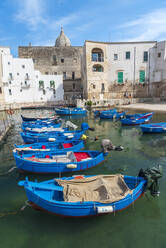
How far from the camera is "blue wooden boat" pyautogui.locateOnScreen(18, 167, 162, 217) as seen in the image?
239 inches

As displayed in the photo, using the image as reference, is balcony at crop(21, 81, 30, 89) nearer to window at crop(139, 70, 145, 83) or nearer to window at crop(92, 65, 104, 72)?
window at crop(92, 65, 104, 72)

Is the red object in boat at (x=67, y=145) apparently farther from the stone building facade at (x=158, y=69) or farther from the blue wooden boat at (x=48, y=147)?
the stone building facade at (x=158, y=69)

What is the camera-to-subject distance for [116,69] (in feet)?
144

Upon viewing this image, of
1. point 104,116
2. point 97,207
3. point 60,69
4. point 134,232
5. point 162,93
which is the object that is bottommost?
A: point 134,232

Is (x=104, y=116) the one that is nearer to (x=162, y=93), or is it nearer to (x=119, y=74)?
(x=119, y=74)

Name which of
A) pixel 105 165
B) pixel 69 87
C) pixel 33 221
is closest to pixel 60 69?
pixel 69 87

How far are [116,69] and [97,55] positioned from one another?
663cm

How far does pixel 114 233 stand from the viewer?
596 cm

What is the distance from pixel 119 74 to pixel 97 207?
43.1 metres

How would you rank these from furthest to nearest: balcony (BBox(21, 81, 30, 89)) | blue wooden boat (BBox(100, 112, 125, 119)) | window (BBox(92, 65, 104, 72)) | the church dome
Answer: the church dome → balcony (BBox(21, 81, 30, 89)) → window (BBox(92, 65, 104, 72)) → blue wooden boat (BBox(100, 112, 125, 119))

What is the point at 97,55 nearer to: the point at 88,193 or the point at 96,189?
the point at 96,189

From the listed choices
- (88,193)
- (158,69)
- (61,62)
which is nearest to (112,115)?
(88,193)

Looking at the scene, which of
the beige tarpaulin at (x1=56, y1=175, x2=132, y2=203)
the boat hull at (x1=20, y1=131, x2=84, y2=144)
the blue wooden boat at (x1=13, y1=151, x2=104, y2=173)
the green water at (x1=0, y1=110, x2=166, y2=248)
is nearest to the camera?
the green water at (x1=0, y1=110, x2=166, y2=248)

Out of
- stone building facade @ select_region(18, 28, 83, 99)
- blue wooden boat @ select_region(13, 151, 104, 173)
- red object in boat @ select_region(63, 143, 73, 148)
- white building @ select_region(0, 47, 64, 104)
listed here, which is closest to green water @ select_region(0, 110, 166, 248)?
blue wooden boat @ select_region(13, 151, 104, 173)
